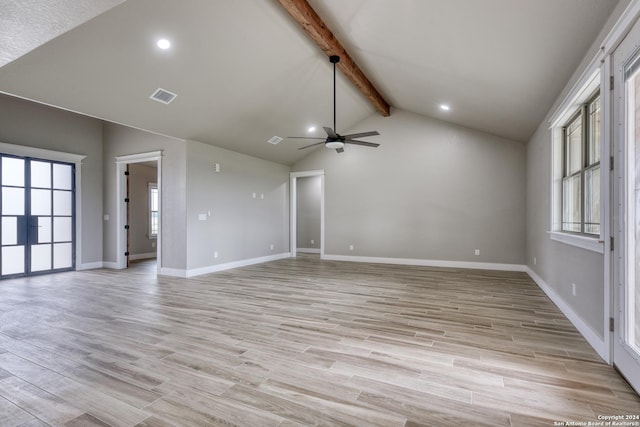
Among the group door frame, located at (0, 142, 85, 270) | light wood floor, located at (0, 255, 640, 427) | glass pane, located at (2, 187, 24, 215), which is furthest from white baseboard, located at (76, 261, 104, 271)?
light wood floor, located at (0, 255, 640, 427)

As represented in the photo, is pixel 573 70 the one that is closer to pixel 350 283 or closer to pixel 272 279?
pixel 350 283

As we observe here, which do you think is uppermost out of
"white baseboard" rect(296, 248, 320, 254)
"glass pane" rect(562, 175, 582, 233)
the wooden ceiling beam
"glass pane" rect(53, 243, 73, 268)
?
the wooden ceiling beam

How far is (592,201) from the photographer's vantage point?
127 inches

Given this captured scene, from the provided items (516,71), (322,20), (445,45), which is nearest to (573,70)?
(516,71)

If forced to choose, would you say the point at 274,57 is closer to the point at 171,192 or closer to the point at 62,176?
the point at 171,192

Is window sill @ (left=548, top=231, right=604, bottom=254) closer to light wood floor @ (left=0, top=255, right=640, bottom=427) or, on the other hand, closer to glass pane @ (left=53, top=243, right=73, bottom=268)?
light wood floor @ (left=0, top=255, right=640, bottom=427)

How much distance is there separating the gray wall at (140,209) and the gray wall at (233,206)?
332 cm

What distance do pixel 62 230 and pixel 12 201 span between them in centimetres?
104

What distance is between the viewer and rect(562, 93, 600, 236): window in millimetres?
3174

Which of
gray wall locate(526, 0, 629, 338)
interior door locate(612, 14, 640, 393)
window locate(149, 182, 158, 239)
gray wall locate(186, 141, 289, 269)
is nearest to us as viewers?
interior door locate(612, 14, 640, 393)

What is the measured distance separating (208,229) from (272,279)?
71.3 inches

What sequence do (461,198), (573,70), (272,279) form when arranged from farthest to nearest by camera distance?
1. (461,198)
2. (272,279)
3. (573,70)

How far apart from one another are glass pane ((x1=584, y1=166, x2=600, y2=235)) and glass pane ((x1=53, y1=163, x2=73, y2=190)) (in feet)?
29.6

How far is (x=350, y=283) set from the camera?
544 centimetres
